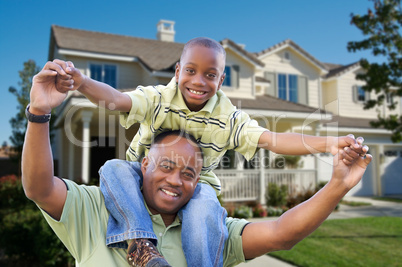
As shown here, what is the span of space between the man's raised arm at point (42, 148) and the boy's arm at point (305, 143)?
1.09 metres

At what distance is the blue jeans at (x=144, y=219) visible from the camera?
1955 mm

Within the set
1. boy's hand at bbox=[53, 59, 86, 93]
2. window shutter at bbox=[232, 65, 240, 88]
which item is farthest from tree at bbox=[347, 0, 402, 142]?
boy's hand at bbox=[53, 59, 86, 93]

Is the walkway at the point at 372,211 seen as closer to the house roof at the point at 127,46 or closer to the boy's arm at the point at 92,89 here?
the house roof at the point at 127,46

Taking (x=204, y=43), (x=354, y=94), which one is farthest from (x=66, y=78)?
(x=354, y=94)

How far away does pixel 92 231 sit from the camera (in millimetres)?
2014

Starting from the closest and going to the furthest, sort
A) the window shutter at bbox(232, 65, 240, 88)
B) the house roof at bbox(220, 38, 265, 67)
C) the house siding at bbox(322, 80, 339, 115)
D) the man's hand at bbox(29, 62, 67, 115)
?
the man's hand at bbox(29, 62, 67, 115) < the house roof at bbox(220, 38, 265, 67) < the window shutter at bbox(232, 65, 240, 88) < the house siding at bbox(322, 80, 339, 115)

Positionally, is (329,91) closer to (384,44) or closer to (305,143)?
(384,44)

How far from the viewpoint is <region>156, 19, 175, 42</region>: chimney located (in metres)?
19.6

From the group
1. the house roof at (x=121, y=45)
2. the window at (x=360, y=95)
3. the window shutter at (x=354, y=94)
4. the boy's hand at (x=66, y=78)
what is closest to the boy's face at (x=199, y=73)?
the boy's hand at (x=66, y=78)

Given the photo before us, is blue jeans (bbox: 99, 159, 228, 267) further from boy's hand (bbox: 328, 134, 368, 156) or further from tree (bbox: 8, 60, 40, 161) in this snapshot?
tree (bbox: 8, 60, 40, 161)

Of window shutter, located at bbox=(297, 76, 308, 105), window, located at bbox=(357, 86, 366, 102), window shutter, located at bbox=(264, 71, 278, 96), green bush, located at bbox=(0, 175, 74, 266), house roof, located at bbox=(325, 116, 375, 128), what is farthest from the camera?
window, located at bbox=(357, 86, 366, 102)

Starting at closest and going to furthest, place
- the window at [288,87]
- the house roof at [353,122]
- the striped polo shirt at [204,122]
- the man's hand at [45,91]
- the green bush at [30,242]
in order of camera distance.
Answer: the man's hand at [45,91], the striped polo shirt at [204,122], the green bush at [30,242], the house roof at [353,122], the window at [288,87]

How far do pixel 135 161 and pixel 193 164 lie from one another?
0.58 m

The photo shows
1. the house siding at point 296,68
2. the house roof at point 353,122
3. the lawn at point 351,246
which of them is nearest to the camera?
the lawn at point 351,246
